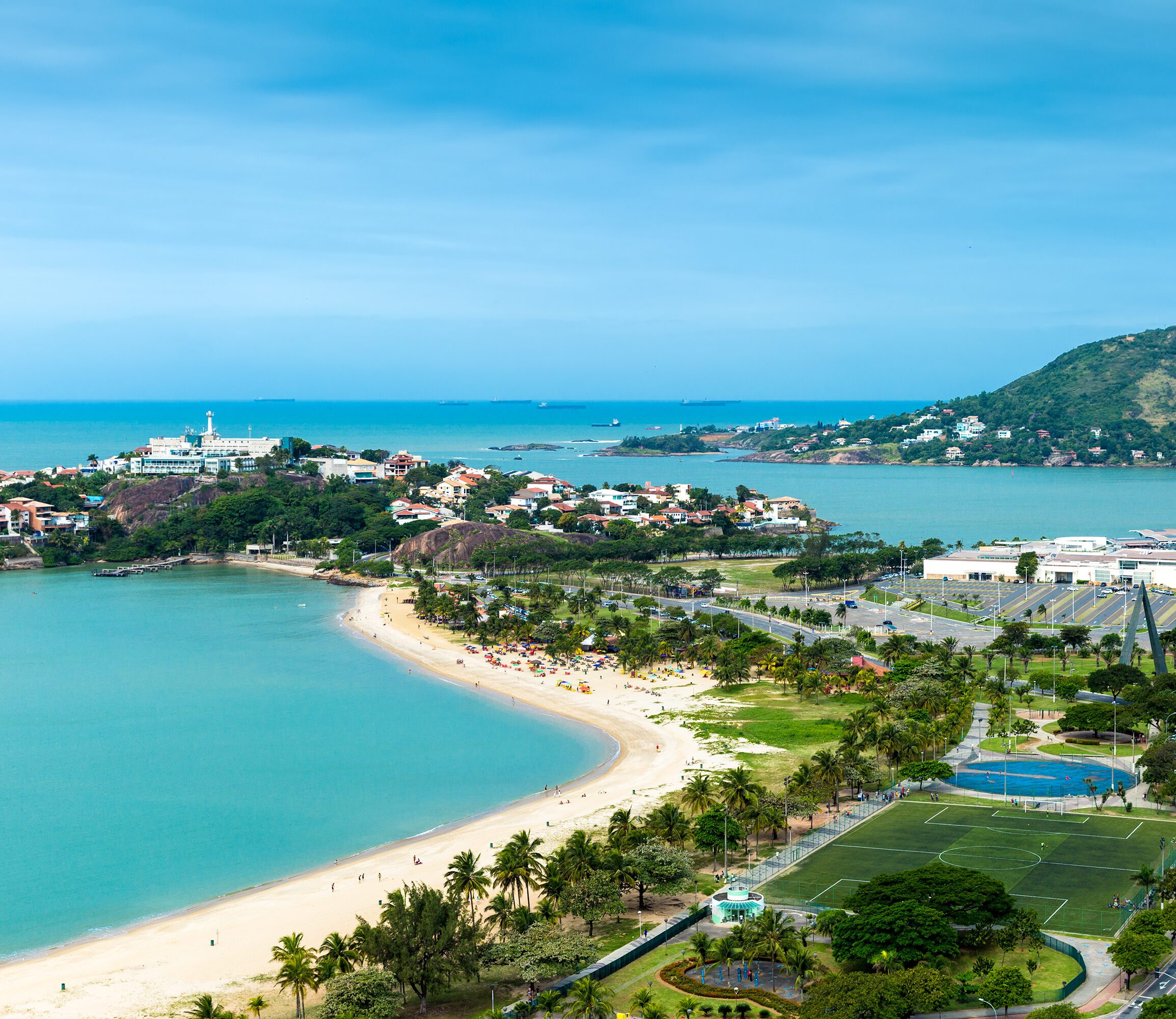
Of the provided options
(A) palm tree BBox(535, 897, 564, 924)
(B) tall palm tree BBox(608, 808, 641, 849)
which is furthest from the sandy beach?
(A) palm tree BBox(535, 897, 564, 924)

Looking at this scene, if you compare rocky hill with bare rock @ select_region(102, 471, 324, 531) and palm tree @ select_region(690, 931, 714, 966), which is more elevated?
rocky hill with bare rock @ select_region(102, 471, 324, 531)

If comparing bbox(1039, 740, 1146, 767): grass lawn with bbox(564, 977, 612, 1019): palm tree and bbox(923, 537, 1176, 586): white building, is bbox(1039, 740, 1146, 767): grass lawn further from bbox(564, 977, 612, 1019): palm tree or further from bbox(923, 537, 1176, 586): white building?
bbox(923, 537, 1176, 586): white building

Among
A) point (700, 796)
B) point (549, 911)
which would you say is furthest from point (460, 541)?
point (549, 911)

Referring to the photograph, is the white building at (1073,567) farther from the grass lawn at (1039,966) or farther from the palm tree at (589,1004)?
the palm tree at (589,1004)

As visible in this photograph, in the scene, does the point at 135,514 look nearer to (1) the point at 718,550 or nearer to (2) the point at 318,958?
(1) the point at 718,550

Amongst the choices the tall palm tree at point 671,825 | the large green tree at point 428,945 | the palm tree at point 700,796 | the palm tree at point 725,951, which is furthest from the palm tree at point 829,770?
the large green tree at point 428,945

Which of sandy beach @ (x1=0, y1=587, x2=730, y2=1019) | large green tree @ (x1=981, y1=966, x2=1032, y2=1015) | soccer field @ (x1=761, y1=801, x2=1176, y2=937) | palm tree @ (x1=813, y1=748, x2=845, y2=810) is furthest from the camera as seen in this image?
palm tree @ (x1=813, y1=748, x2=845, y2=810)

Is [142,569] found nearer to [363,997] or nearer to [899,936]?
[363,997]
